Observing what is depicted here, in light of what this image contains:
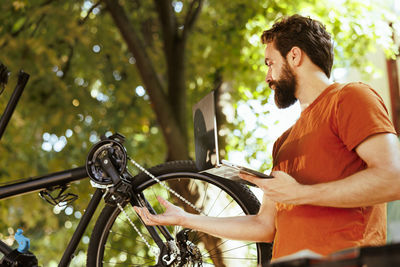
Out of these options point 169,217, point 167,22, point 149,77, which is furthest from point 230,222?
point 167,22

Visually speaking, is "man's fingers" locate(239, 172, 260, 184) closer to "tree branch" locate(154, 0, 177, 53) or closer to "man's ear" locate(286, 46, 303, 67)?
"man's ear" locate(286, 46, 303, 67)

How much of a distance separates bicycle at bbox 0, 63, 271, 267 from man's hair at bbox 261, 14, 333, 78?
0.52 meters

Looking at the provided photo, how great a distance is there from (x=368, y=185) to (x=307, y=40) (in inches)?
25.8

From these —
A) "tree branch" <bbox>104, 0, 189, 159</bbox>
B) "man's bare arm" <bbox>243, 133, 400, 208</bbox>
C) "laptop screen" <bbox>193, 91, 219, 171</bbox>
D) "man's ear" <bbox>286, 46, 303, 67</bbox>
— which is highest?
"tree branch" <bbox>104, 0, 189, 159</bbox>

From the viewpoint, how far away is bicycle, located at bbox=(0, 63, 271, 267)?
81.4 inches

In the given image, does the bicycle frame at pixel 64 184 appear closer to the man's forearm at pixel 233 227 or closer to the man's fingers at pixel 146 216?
the man's fingers at pixel 146 216

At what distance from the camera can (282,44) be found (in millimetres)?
2016

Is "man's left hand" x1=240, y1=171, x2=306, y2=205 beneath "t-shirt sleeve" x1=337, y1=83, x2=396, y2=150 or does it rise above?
beneath

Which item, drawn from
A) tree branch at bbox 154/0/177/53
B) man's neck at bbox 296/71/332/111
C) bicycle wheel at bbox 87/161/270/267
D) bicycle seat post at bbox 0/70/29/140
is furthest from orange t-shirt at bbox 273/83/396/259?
tree branch at bbox 154/0/177/53

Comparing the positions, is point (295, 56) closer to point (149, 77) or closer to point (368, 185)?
point (368, 185)

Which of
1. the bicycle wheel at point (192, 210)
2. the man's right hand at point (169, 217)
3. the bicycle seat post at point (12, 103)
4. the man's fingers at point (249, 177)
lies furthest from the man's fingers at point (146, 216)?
the bicycle seat post at point (12, 103)

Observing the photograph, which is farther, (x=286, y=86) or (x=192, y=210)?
(x=192, y=210)

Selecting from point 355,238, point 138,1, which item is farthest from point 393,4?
point 355,238

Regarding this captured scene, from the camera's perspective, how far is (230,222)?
77.0 inches
